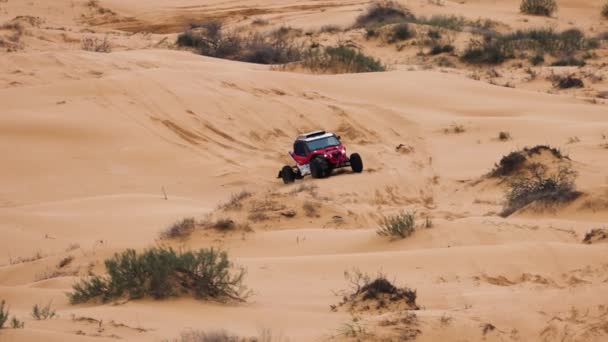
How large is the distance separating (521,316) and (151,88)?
45.9 ft

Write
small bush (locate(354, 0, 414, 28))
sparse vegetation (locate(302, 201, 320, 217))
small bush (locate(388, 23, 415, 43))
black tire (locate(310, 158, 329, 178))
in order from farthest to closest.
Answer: small bush (locate(354, 0, 414, 28)) → small bush (locate(388, 23, 415, 43)) → black tire (locate(310, 158, 329, 178)) → sparse vegetation (locate(302, 201, 320, 217))

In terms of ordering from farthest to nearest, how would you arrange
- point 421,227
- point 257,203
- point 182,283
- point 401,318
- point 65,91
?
point 65,91, point 257,203, point 421,227, point 182,283, point 401,318

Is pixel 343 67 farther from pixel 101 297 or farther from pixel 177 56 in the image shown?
pixel 101 297

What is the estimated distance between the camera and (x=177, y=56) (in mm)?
25812

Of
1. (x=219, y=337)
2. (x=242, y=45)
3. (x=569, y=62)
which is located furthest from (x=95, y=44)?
(x=219, y=337)

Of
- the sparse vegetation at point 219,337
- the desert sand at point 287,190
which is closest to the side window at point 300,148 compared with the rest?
the desert sand at point 287,190

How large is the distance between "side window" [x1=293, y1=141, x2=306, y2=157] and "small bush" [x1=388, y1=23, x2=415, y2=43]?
13.9 metres

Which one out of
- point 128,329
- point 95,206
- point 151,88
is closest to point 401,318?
point 128,329

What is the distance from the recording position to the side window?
1842 cm

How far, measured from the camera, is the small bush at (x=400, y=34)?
32.1 metres

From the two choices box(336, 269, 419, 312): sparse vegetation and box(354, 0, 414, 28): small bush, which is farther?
box(354, 0, 414, 28): small bush

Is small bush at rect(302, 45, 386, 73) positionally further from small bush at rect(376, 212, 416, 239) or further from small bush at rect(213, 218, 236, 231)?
small bush at rect(376, 212, 416, 239)

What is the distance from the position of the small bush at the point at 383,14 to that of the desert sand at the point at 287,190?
444 cm

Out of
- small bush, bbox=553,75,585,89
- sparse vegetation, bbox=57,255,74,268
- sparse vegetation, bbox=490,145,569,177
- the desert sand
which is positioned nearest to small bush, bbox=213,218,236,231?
the desert sand
